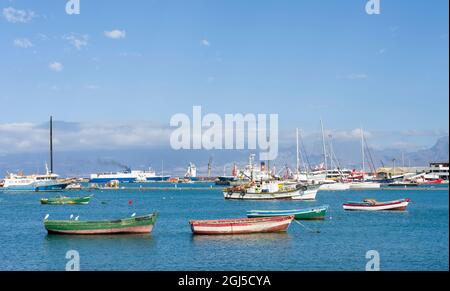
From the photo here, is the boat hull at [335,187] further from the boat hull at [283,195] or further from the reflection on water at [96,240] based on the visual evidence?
the reflection on water at [96,240]

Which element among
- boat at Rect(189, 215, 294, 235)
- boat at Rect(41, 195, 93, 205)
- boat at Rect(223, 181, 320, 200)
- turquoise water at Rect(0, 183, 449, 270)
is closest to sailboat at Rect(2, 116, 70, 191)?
boat at Rect(41, 195, 93, 205)

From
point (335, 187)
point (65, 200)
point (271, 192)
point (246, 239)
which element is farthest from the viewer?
point (335, 187)

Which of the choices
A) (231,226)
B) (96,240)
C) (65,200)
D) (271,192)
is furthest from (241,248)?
(65,200)

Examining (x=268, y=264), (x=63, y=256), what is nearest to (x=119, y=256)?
(x=63, y=256)

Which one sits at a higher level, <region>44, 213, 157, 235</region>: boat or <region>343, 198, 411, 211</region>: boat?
<region>44, 213, 157, 235</region>: boat

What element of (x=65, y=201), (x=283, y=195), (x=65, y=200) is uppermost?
(x=283, y=195)

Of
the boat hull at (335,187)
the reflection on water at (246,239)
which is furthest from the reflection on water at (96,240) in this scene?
the boat hull at (335,187)

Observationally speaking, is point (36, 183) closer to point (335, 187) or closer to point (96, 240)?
point (335, 187)

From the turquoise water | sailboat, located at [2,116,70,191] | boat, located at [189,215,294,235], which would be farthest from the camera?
sailboat, located at [2,116,70,191]

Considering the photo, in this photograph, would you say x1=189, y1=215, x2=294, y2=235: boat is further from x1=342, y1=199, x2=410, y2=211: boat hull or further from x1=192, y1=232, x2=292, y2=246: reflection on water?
x1=342, y1=199, x2=410, y2=211: boat hull

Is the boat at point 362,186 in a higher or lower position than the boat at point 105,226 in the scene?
lower

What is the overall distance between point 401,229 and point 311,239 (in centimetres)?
1354

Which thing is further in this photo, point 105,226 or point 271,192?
point 271,192
